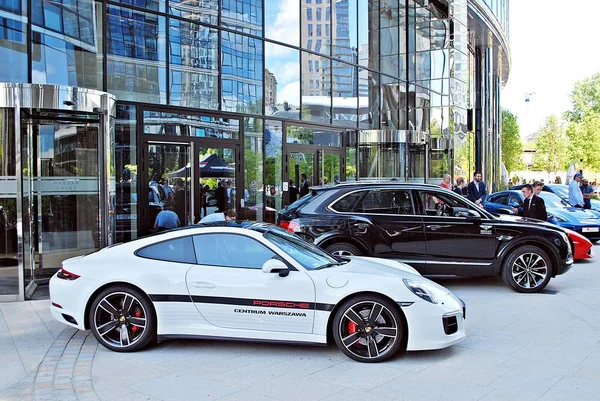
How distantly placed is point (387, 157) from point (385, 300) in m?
15.5

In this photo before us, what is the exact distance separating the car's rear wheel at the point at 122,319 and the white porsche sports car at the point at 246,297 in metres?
0.01

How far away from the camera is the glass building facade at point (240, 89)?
36.9 feet

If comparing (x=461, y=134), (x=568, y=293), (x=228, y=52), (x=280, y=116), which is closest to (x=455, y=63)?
(x=461, y=134)

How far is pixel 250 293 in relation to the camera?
18.9 ft

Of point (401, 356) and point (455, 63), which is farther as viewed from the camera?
point (455, 63)

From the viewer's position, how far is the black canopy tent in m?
13.3

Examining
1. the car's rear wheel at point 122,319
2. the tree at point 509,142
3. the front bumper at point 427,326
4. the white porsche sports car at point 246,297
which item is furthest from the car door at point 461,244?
the tree at point 509,142

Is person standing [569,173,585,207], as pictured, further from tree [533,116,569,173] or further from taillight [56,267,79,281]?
tree [533,116,569,173]

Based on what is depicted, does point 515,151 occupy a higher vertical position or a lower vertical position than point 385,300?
higher

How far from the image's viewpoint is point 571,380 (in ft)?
16.7

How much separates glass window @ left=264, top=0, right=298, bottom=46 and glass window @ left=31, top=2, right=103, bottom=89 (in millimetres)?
5207

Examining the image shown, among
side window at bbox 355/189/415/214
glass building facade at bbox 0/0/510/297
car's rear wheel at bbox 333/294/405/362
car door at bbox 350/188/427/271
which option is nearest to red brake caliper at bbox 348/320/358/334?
car's rear wheel at bbox 333/294/405/362

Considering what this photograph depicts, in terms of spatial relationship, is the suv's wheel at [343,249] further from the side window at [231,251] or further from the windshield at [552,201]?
the windshield at [552,201]

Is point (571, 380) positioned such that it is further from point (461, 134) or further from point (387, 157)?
point (461, 134)
